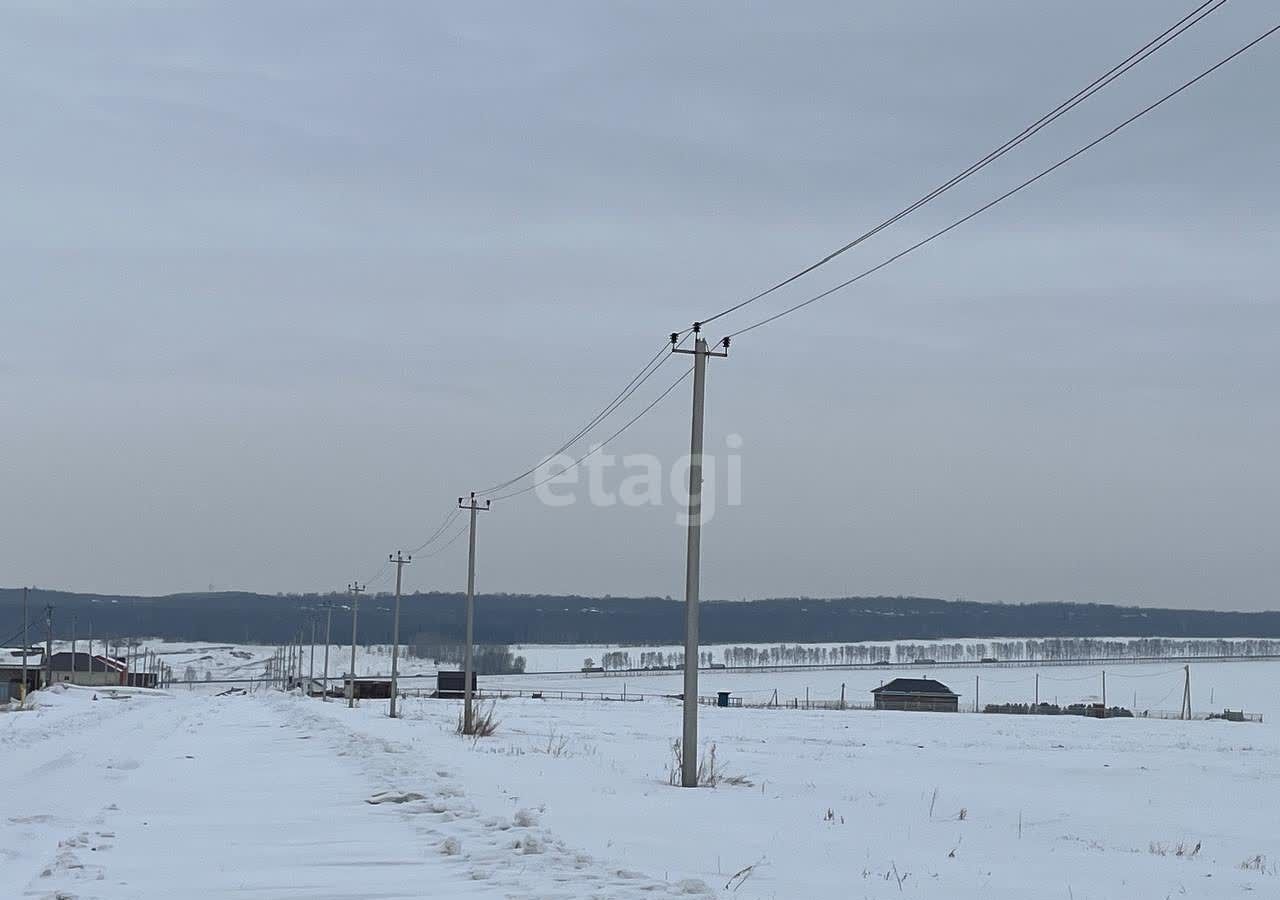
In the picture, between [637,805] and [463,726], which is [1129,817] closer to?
A: [637,805]

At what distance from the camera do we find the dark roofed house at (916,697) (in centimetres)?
10988

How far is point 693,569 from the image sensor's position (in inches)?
920

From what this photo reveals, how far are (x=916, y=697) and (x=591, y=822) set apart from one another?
100970 millimetres

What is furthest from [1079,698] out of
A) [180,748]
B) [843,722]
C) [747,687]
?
[180,748]

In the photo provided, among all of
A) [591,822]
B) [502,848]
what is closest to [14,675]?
[591,822]

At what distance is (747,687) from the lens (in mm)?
174250

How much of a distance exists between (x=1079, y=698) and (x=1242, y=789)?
120 metres

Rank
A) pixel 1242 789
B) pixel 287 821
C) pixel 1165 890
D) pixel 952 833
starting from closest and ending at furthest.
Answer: pixel 1165 890 < pixel 287 821 < pixel 952 833 < pixel 1242 789

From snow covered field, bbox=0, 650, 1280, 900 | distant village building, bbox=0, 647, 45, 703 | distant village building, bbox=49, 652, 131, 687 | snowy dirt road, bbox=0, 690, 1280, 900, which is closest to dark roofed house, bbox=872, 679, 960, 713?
distant village building, bbox=0, 647, 45, 703

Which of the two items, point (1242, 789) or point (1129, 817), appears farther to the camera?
point (1242, 789)

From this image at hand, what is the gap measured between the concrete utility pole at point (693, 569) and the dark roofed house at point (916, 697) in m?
86.8

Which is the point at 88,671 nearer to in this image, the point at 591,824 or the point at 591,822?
the point at 591,822

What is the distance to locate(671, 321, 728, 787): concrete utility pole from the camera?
2191cm

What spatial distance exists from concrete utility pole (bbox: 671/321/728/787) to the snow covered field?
2.54 ft
